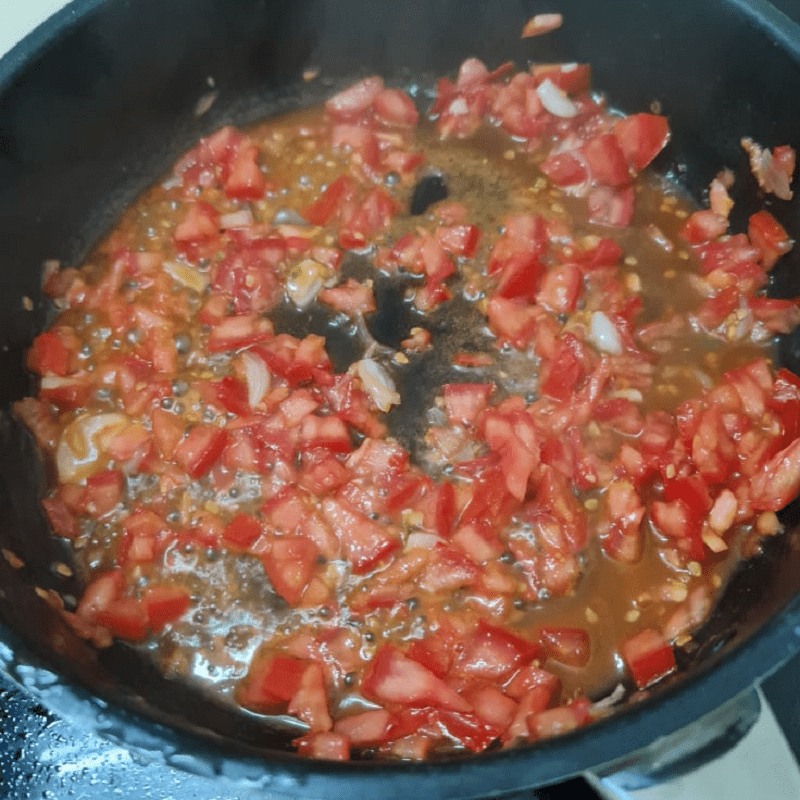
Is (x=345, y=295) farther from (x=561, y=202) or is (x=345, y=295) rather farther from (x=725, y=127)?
(x=725, y=127)

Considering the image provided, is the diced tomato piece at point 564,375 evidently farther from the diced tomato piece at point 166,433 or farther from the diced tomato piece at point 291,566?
the diced tomato piece at point 166,433

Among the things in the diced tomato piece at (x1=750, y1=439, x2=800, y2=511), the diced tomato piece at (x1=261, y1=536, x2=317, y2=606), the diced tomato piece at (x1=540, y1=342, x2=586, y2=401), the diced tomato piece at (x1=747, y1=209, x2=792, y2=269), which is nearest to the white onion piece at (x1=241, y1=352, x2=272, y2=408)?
the diced tomato piece at (x1=261, y1=536, x2=317, y2=606)

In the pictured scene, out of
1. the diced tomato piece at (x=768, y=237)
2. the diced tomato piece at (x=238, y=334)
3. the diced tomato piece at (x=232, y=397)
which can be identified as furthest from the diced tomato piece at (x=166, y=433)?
the diced tomato piece at (x=768, y=237)

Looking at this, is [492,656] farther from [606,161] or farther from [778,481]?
[606,161]

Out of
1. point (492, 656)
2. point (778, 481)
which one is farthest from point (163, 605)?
point (778, 481)

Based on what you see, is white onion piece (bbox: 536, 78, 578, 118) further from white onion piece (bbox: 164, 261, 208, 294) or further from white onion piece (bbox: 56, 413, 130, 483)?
white onion piece (bbox: 56, 413, 130, 483)
